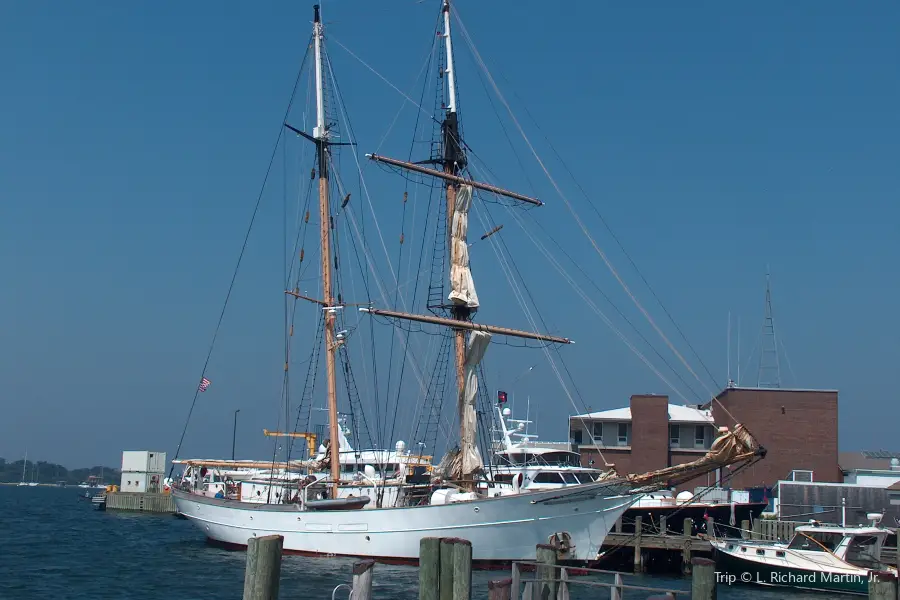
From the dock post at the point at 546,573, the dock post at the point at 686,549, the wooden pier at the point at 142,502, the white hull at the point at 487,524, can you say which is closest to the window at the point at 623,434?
the dock post at the point at 686,549

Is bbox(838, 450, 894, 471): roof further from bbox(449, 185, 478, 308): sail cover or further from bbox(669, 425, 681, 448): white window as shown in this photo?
bbox(449, 185, 478, 308): sail cover

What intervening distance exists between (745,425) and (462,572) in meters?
39.0

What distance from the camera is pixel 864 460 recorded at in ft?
203

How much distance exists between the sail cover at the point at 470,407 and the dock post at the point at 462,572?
21.5m

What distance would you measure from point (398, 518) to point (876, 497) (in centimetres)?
2174

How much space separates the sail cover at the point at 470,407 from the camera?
122 ft

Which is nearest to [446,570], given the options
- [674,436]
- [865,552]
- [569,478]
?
[865,552]

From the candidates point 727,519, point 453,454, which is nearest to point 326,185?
point 453,454

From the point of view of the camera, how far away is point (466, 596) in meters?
15.3

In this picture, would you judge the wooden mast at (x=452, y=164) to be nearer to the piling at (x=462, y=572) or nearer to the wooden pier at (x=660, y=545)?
the wooden pier at (x=660, y=545)

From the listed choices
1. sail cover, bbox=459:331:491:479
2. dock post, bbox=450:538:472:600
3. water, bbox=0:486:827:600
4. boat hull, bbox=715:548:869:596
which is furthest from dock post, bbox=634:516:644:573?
dock post, bbox=450:538:472:600

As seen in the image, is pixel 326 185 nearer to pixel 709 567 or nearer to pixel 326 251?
pixel 326 251

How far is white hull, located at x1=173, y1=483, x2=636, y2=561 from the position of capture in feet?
107

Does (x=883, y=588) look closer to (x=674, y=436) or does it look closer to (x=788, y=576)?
(x=788, y=576)
